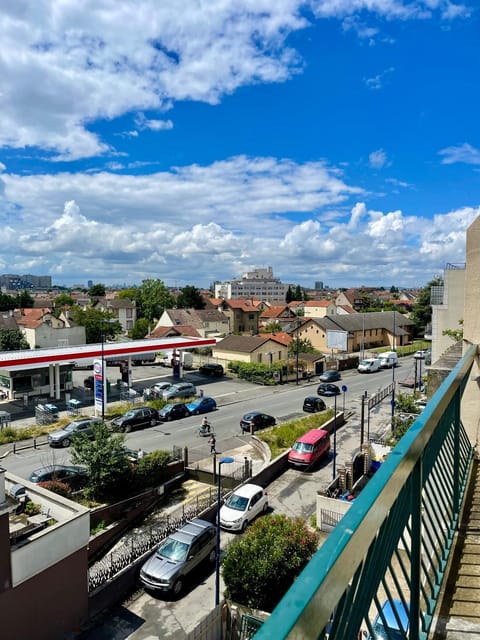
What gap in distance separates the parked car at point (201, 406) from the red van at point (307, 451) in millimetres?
10068

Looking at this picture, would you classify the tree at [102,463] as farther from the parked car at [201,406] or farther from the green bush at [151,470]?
the parked car at [201,406]

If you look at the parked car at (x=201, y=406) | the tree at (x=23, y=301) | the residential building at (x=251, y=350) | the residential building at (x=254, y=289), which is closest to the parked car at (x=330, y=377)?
the residential building at (x=251, y=350)

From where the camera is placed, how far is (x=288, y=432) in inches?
1057

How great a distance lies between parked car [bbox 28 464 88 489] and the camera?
18531 millimetres

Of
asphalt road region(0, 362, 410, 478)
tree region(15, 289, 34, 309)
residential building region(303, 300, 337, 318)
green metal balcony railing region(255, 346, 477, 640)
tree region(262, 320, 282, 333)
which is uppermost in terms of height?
green metal balcony railing region(255, 346, 477, 640)

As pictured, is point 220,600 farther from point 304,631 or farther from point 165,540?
point 304,631

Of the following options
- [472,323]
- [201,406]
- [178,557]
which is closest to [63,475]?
[178,557]

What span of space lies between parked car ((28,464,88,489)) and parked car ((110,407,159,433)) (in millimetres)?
7362

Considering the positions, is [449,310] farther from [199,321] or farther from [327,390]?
[199,321]

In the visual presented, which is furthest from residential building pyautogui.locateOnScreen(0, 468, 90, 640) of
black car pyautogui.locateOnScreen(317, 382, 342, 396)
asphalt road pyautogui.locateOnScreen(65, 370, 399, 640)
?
black car pyautogui.locateOnScreen(317, 382, 342, 396)

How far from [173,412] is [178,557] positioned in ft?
53.5

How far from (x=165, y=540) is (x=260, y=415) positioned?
14.0 metres

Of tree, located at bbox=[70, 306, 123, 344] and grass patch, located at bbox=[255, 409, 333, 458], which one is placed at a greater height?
tree, located at bbox=[70, 306, 123, 344]

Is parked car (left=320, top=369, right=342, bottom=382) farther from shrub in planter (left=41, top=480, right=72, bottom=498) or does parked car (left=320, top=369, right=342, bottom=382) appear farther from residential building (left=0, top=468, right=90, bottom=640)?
residential building (left=0, top=468, right=90, bottom=640)
